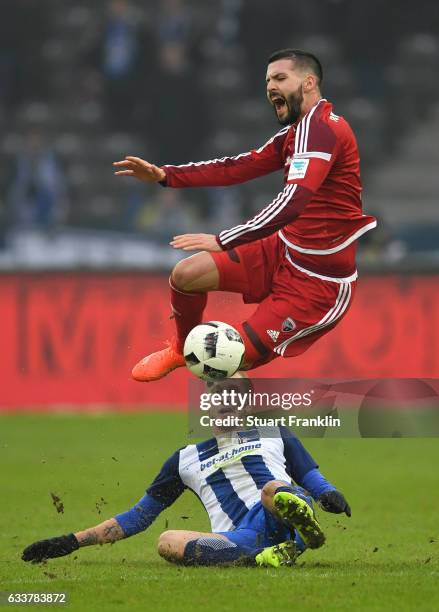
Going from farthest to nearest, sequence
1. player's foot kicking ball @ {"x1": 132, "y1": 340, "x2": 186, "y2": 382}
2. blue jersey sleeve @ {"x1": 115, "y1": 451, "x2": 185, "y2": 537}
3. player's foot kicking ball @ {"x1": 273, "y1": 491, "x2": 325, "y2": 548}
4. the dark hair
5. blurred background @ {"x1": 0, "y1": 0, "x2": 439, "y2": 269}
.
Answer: blurred background @ {"x1": 0, "y1": 0, "x2": 439, "y2": 269} → player's foot kicking ball @ {"x1": 132, "y1": 340, "x2": 186, "y2": 382} → the dark hair → blue jersey sleeve @ {"x1": 115, "y1": 451, "x2": 185, "y2": 537} → player's foot kicking ball @ {"x1": 273, "y1": 491, "x2": 325, "y2": 548}

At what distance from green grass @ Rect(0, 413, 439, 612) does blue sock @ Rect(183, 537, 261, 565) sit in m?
0.09

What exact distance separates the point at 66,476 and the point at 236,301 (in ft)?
11.0

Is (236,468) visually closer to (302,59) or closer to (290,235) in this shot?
(290,235)

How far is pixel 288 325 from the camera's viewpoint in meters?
7.12

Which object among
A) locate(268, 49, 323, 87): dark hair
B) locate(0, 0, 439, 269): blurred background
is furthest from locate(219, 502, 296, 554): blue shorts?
locate(0, 0, 439, 269): blurred background

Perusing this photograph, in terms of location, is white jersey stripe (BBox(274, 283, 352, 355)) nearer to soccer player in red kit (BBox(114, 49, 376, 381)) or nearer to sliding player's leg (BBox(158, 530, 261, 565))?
soccer player in red kit (BBox(114, 49, 376, 381))

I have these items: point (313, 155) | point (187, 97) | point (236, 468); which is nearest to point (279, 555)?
point (236, 468)

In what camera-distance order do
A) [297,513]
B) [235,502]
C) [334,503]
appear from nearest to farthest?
[297,513] < [334,503] < [235,502]

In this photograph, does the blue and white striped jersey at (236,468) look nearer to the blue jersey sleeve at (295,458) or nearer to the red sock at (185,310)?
the blue jersey sleeve at (295,458)

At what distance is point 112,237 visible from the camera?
16.7 metres

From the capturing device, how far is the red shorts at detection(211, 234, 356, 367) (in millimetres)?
7070
